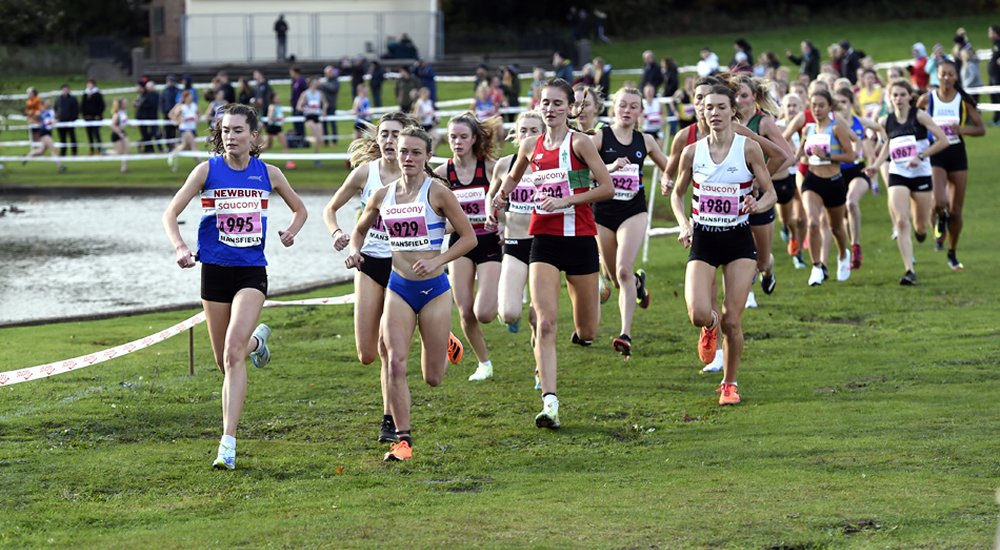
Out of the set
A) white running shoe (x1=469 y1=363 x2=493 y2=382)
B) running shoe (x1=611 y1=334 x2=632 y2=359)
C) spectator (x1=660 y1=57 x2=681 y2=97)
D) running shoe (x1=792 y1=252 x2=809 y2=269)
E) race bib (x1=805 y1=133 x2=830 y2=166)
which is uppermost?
spectator (x1=660 y1=57 x2=681 y2=97)

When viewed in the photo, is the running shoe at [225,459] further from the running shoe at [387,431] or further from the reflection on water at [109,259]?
the reflection on water at [109,259]

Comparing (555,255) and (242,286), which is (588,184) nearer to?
(555,255)

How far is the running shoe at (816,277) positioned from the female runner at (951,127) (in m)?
1.61

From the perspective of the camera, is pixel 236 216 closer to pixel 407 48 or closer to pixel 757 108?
pixel 757 108

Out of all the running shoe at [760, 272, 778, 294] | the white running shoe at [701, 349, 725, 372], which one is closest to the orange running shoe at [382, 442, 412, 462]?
the white running shoe at [701, 349, 725, 372]

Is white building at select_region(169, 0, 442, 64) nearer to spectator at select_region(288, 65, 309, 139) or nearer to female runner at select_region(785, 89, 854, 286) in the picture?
spectator at select_region(288, 65, 309, 139)

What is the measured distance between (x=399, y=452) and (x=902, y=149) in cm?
885

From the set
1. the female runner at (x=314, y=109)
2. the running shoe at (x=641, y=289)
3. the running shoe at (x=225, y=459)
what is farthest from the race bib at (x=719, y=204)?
the female runner at (x=314, y=109)

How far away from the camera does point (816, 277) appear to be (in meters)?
16.8

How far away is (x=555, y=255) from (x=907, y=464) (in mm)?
2822

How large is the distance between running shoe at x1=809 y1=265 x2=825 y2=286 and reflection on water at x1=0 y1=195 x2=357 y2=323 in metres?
5.96

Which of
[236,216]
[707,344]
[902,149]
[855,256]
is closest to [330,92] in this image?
[855,256]

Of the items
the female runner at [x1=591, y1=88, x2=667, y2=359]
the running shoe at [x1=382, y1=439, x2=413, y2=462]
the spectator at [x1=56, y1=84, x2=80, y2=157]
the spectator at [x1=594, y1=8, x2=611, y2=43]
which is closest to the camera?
the running shoe at [x1=382, y1=439, x2=413, y2=462]

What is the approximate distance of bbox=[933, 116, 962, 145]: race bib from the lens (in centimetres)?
1675
